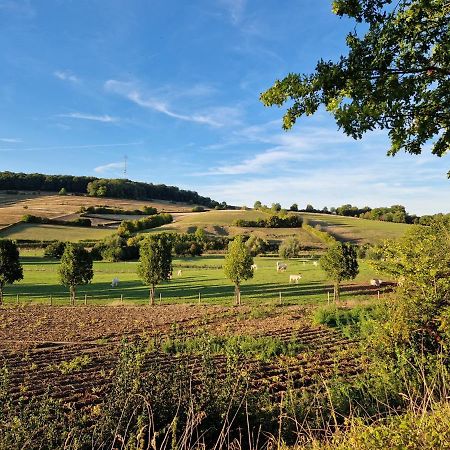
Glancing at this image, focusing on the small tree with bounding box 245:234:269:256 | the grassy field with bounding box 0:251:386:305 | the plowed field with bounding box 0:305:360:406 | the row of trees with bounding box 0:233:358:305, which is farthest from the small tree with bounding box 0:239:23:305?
the small tree with bounding box 245:234:269:256

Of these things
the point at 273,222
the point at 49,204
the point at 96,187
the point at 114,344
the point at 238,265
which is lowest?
the point at 114,344

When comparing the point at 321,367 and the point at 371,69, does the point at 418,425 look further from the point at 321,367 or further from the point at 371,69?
the point at 321,367

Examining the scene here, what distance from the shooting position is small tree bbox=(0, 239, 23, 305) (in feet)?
135

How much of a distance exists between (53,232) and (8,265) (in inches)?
1972

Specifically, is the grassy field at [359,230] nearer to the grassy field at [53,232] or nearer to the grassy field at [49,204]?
the grassy field at [49,204]

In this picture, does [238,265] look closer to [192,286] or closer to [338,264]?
[338,264]

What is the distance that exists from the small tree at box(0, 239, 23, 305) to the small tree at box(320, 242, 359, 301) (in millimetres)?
33421

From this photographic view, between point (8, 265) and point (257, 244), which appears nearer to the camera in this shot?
point (8, 265)

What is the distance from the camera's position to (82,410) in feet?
39.3

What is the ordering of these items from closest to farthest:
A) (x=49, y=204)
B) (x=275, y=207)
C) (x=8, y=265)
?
(x=8, y=265), (x=49, y=204), (x=275, y=207)

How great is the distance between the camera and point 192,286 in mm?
49312

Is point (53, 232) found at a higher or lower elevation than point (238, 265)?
higher

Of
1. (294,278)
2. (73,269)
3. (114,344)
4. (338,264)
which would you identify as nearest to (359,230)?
(294,278)

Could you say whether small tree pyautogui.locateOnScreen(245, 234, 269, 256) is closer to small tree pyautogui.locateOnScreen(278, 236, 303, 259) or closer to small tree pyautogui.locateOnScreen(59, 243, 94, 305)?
small tree pyautogui.locateOnScreen(278, 236, 303, 259)
